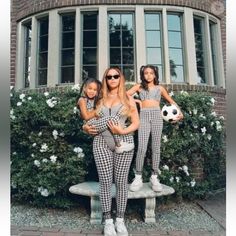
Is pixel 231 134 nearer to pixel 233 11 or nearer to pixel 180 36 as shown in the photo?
pixel 233 11

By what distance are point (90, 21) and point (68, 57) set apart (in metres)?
0.74

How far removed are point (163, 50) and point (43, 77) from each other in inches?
87.7

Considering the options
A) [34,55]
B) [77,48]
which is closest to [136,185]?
[77,48]

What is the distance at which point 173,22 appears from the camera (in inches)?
236

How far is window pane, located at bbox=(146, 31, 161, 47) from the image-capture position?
5.85 metres

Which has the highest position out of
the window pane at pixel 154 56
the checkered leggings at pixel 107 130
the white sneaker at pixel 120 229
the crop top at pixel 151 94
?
the window pane at pixel 154 56

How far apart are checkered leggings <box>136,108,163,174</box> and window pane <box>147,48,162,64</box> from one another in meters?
2.17

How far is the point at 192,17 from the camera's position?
6008mm

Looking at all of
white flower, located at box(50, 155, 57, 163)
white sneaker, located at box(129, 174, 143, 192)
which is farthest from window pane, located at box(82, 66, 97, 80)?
white sneaker, located at box(129, 174, 143, 192)

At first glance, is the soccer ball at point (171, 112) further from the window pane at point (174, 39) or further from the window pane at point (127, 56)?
the window pane at point (174, 39)

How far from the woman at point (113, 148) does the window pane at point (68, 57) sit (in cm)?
290

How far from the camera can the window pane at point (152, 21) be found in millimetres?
5883

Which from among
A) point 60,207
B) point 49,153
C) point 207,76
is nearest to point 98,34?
point 207,76

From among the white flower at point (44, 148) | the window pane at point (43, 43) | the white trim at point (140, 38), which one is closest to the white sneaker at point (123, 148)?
the white flower at point (44, 148)
